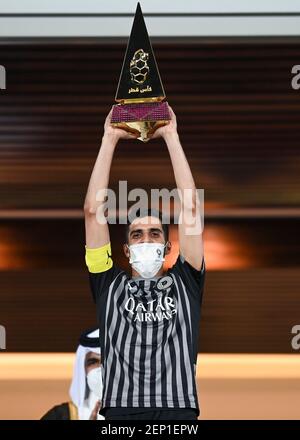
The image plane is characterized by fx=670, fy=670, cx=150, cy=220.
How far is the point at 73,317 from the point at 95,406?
63 cm

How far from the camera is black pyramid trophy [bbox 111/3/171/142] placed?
2182 mm

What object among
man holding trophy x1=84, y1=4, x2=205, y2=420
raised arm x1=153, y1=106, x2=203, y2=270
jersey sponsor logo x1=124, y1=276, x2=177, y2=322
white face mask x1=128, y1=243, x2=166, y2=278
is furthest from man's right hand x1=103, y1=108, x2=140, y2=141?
jersey sponsor logo x1=124, y1=276, x2=177, y2=322

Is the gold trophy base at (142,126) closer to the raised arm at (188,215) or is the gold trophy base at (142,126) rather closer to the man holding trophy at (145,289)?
the man holding trophy at (145,289)

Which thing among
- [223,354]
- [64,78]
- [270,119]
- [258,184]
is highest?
[64,78]

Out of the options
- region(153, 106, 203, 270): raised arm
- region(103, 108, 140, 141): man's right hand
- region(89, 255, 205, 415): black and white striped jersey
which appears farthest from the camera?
region(103, 108, 140, 141): man's right hand

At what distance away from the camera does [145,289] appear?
6.61 feet

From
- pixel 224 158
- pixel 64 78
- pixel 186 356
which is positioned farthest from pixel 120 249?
pixel 186 356

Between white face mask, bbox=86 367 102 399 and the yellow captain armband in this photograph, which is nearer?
the yellow captain armband

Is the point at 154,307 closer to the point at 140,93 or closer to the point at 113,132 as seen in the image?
the point at 113,132

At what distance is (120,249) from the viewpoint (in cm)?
343

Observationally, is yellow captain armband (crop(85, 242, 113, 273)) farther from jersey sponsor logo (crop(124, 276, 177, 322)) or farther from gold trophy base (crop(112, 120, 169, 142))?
gold trophy base (crop(112, 120, 169, 142))

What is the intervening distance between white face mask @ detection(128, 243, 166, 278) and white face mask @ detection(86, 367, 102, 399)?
0.91m
